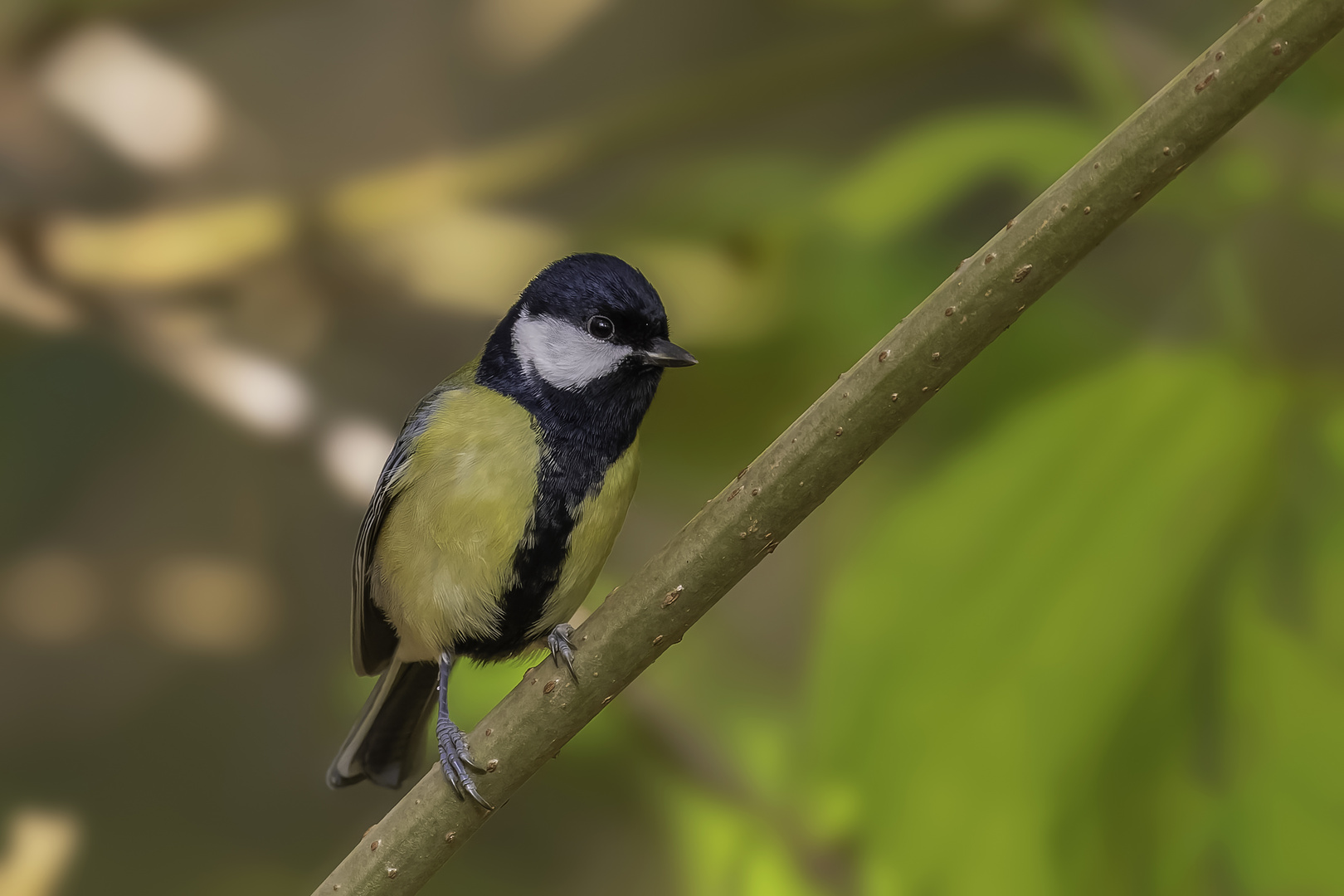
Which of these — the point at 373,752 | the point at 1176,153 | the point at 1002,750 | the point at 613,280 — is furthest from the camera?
the point at 1002,750

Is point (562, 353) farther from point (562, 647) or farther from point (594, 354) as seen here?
point (562, 647)

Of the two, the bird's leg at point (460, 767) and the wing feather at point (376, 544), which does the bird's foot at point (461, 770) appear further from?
the wing feather at point (376, 544)

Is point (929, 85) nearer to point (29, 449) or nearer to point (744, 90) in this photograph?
point (744, 90)

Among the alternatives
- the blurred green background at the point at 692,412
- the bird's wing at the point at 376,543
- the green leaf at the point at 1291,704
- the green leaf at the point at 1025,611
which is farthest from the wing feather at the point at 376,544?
the green leaf at the point at 1291,704

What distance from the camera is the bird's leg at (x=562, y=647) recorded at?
2.58 ft

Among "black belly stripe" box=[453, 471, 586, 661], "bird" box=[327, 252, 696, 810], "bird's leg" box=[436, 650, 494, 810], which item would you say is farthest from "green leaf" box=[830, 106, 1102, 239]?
"bird's leg" box=[436, 650, 494, 810]

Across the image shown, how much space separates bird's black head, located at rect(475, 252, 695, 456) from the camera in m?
0.88

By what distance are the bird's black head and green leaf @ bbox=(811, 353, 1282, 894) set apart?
616 millimetres

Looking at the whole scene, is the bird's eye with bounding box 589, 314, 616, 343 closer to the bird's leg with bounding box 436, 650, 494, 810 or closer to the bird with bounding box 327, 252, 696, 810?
the bird with bounding box 327, 252, 696, 810

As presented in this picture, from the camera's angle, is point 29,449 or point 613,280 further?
point 29,449

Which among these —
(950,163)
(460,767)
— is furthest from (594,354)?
(950,163)

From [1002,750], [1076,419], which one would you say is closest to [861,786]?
[1002,750]

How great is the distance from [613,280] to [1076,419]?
750 mm

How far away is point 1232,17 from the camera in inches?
52.2
